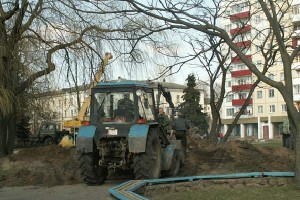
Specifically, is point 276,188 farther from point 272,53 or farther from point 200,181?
point 272,53

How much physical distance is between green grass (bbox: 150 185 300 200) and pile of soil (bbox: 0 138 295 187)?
3.69 meters

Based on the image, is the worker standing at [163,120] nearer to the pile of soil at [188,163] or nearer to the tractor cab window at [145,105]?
the tractor cab window at [145,105]

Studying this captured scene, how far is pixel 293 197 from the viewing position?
8.77 metres

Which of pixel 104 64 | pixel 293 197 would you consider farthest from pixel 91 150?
pixel 293 197

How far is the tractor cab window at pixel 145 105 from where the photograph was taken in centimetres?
1258

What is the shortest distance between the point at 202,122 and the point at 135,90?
2103 inches

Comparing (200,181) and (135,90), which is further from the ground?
(135,90)

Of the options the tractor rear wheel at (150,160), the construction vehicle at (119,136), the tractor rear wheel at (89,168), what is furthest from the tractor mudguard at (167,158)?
the tractor rear wheel at (89,168)

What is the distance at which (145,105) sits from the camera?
42.3 feet

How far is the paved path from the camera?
10578 millimetres

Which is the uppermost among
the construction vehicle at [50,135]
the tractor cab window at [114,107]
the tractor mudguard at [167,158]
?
the tractor cab window at [114,107]

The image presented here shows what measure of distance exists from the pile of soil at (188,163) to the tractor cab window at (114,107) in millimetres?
2333

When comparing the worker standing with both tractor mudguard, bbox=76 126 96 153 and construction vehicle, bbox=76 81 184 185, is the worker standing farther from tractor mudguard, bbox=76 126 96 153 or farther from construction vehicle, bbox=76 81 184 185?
tractor mudguard, bbox=76 126 96 153

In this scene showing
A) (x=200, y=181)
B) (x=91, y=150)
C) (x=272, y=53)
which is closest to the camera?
(x=200, y=181)
